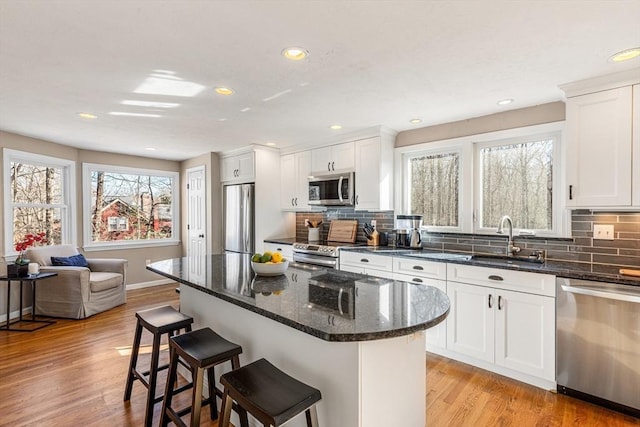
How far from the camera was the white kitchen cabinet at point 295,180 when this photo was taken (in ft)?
15.3

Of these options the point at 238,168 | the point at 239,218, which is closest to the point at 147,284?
the point at 239,218

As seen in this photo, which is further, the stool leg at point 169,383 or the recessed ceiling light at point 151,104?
the recessed ceiling light at point 151,104

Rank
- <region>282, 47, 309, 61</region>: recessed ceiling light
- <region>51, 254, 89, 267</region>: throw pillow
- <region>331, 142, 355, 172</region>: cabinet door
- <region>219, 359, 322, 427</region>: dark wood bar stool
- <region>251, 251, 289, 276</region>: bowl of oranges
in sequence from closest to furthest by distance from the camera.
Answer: <region>219, 359, 322, 427</region>: dark wood bar stool < <region>282, 47, 309, 61</region>: recessed ceiling light < <region>251, 251, 289, 276</region>: bowl of oranges < <region>331, 142, 355, 172</region>: cabinet door < <region>51, 254, 89, 267</region>: throw pillow

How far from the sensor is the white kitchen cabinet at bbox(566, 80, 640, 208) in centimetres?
229

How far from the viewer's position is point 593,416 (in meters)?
2.14

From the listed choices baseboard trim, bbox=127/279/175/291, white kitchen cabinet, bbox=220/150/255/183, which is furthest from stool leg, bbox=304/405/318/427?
baseboard trim, bbox=127/279/175/291

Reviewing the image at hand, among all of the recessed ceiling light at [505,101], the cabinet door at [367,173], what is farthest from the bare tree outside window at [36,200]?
the recessed ceiling light at [505,101]

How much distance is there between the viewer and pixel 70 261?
171 inches

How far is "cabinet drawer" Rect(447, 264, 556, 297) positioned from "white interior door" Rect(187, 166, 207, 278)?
401 cm

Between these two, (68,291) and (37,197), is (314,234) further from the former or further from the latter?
(37,197)

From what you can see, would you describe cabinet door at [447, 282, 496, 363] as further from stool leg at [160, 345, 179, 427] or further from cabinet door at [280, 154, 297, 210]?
cabinet door at [280, 154, 297, 210]

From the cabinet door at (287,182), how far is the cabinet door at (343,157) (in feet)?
2.64

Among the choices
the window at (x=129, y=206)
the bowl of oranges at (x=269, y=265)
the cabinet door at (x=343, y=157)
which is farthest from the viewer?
the window at (x=129, y=206)

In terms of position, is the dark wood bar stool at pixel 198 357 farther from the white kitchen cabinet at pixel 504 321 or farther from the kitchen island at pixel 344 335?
the white kitchen cabinet at pixel 504 321
